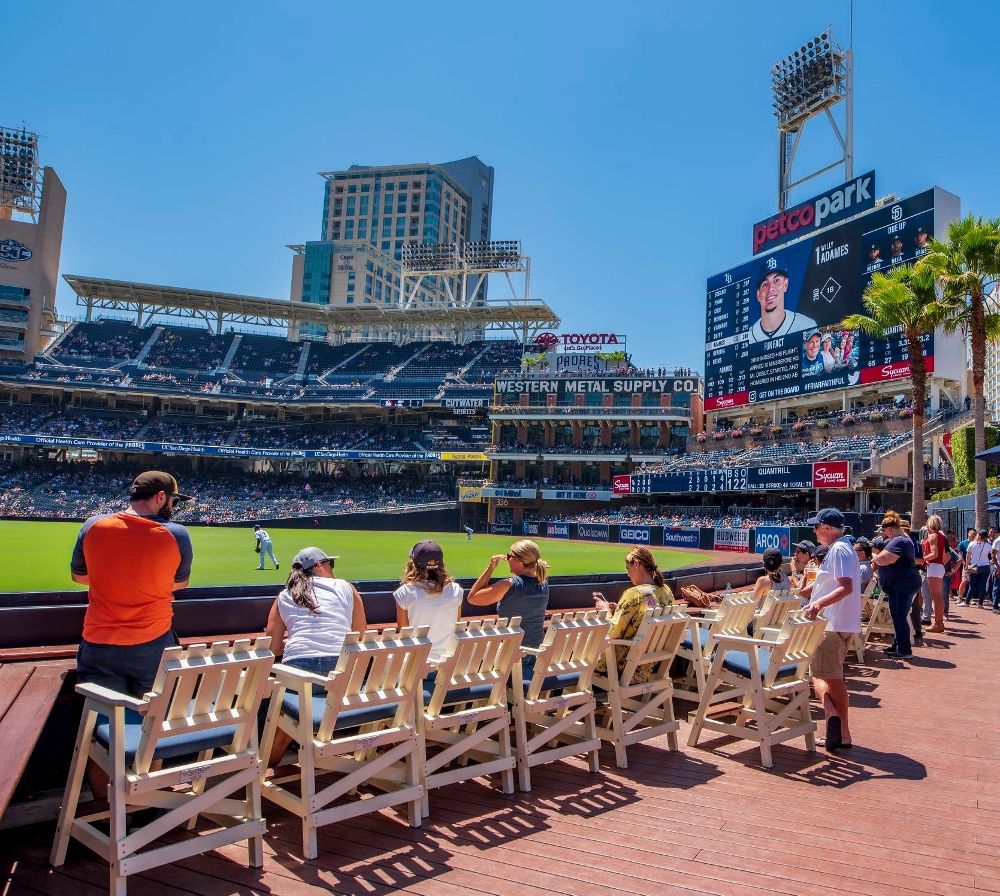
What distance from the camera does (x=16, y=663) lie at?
4992mm

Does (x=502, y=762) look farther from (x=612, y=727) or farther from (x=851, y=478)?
(x=851, y=478)

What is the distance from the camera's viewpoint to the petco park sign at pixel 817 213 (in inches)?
1500

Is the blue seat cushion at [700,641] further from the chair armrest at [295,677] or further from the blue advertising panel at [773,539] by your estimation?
the blue advertising panel at [773,539]

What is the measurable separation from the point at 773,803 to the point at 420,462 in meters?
59.7

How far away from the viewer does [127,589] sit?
434 centimetres

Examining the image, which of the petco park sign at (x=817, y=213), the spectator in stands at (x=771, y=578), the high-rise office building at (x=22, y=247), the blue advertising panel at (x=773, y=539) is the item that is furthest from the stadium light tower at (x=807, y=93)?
the high-rise office building at (x=22, y=247)

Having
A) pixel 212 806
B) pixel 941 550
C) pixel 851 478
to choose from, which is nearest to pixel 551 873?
pixel 212 806

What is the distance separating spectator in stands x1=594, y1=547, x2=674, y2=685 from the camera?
242 inches

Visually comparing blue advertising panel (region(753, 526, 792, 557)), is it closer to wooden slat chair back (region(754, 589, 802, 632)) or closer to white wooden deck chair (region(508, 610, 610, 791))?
wooden slat chair back (region(754, 589, 802, 632))

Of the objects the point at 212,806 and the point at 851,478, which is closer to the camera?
the point at 212,806

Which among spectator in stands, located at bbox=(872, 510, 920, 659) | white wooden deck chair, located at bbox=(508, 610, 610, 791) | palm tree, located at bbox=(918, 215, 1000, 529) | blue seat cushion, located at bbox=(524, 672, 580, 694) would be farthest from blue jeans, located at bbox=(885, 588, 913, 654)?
palm tree, located at bbox=(918, 215, 1000, 529)

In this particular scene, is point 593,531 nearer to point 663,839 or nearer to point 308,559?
point 308,559

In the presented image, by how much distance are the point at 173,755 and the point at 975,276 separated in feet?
73.7

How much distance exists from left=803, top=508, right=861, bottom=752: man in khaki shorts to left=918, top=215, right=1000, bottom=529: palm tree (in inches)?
612
